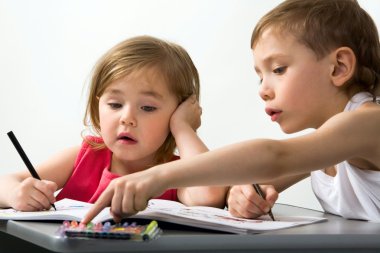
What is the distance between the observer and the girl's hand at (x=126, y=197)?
86 centimetres

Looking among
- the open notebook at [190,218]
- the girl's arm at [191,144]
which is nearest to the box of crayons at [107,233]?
the open notebook at [190,218]

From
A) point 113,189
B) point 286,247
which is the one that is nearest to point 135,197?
point 113,189

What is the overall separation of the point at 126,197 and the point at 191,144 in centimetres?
58

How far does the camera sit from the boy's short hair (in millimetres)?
1349

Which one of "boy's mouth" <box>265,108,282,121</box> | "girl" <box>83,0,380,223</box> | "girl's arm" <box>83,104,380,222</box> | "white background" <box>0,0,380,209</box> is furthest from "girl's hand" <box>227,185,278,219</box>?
"white background" <box>0,0,380,209</box>

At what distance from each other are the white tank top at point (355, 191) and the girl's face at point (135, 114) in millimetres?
377

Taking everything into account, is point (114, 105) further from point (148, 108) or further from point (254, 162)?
point (254, 162)

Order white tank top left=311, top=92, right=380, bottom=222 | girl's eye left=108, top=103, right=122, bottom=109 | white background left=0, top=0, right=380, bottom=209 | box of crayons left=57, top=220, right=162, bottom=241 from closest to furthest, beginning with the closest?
box of crayons left=57, top=220, right=162, bottom=241, white tank top left=311, top=92, right=380, bottom=222, girl's eye left=108, top=103, right=122, bottom=109, white background left=0, top=0, right=380, bottom=209

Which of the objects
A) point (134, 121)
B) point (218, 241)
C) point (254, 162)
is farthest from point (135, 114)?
point (218, 241)

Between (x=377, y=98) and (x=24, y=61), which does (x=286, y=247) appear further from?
(x=24, y=61)

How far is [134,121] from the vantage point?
1.42m

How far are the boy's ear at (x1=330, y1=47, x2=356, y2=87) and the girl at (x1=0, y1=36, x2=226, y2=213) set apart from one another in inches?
11.6

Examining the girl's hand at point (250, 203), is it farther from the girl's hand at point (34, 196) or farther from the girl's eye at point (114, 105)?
the girl's eye at point (114, 105)

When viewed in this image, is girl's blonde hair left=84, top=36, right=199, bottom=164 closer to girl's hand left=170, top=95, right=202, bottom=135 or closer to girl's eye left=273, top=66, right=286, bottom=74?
girl's hand left=170, top=95, right=202, bottom=135
